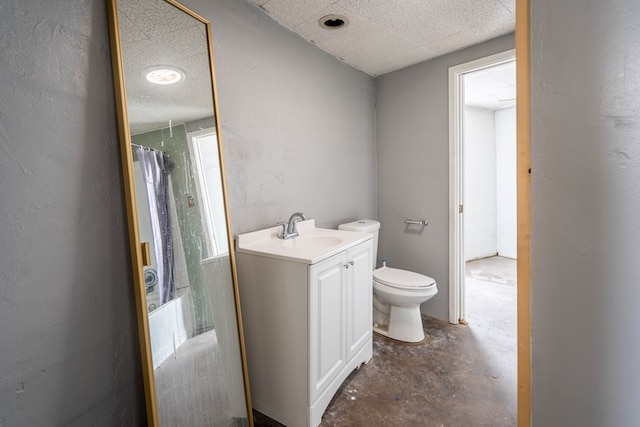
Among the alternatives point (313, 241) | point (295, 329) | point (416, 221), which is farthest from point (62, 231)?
point (416, 221)

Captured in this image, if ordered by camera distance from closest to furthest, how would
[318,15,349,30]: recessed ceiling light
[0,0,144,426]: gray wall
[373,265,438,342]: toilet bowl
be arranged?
[0,0,144,426]: gray wall
[318,15,349,30]: recessed ceiling light
[373,265,438,342]: toilet bowl

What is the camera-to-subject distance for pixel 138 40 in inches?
43.0

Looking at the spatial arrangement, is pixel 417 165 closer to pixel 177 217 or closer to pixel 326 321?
pixel 326 321

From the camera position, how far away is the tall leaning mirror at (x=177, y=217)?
3.42 ft

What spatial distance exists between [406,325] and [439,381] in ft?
1.57

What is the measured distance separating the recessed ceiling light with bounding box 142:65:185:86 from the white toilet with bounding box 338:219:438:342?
1.52m

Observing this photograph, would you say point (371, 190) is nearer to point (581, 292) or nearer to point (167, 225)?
point (167, 225)

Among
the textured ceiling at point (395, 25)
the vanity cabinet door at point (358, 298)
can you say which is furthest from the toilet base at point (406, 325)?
the textured ceiling at point (395, 25)

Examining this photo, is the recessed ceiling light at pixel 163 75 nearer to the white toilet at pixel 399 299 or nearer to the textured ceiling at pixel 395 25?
the textured ceiling at pixel 395 25

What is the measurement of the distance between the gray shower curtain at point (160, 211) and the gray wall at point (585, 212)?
4.00 ft

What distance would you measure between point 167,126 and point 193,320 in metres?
0.85

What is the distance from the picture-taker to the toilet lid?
2.09 meters

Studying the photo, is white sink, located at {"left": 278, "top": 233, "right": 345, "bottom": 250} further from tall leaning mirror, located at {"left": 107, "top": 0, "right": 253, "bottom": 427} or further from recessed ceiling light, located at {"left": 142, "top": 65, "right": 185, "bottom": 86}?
recessed ceiling light, located at {"left": 142, "top": 65, "right": 185, "bottom": 86}

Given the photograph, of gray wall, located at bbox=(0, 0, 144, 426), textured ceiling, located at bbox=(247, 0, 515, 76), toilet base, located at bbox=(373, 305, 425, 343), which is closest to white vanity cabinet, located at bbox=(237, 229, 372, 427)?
gray wall, located at bbox=(0, 0, 144, 426)
